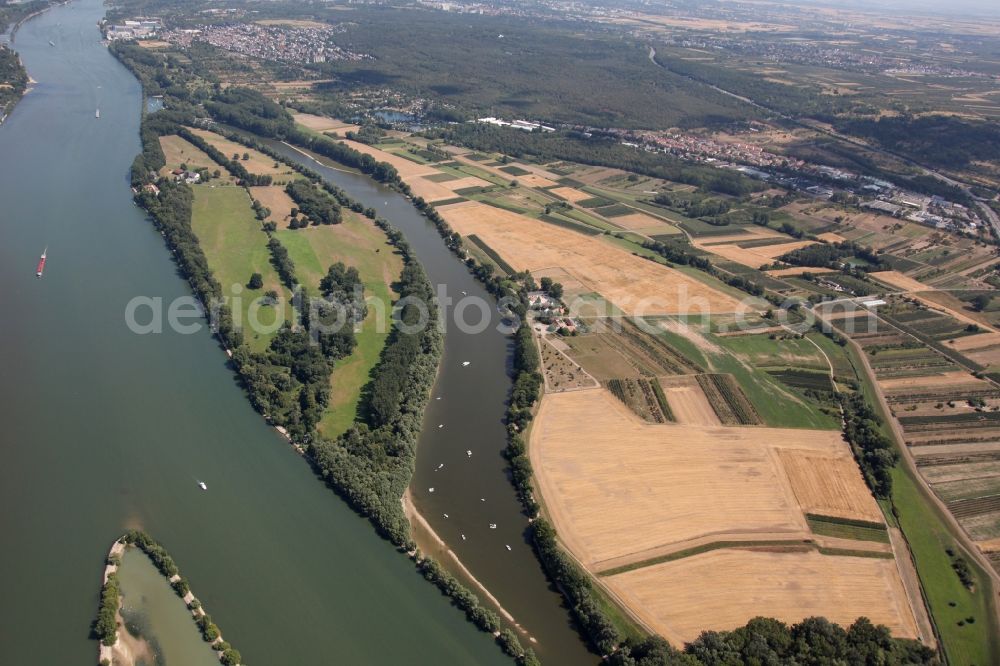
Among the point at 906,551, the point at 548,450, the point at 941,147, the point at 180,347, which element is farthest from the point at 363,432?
the point at 941,147

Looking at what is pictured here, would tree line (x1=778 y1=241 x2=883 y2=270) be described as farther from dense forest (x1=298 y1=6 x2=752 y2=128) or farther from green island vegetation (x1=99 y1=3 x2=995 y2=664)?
dense forest (x1=298 y1=6 x2=752 y2=128)

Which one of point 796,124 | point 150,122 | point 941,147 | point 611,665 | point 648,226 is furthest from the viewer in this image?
point 796,124

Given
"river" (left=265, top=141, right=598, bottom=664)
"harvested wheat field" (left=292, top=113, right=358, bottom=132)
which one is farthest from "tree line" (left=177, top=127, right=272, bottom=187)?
"river" (left=265, top=141, right=598, bottom=664)

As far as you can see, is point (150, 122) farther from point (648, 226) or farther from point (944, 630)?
point (944, 630)

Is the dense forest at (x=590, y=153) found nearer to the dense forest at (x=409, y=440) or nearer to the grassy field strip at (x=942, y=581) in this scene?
the dense forest at (x=409, y=440)

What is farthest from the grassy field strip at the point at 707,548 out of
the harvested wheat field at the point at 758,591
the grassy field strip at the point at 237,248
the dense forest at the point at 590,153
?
the dense forest at the point at 590,153

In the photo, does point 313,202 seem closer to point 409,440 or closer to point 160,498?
point 409,440
